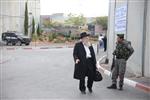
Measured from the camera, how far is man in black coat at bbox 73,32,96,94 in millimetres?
12398

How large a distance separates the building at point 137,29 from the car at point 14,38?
3460 centimetres

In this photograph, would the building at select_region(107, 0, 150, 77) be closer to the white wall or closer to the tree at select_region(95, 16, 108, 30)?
the white wall

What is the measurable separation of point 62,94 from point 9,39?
139 feet

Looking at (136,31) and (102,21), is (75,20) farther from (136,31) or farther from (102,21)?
(136,31)

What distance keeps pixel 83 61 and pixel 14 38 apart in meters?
42.4

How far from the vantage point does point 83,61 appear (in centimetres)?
1239

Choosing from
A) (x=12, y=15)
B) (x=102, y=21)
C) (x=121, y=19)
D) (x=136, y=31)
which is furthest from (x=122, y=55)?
(x=102, y=21)

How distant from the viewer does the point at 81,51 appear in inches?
488

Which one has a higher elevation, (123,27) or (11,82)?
(123,27)

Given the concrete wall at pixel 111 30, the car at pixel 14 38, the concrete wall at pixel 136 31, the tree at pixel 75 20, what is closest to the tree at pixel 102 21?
the tree at pixel 75 20

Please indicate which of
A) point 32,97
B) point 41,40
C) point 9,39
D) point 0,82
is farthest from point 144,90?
point 41,40

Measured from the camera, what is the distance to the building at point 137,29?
16.2 metres

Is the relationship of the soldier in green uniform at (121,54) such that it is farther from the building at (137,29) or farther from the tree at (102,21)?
the tree at (102,21)

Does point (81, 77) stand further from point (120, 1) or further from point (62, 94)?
point (120, 1)
